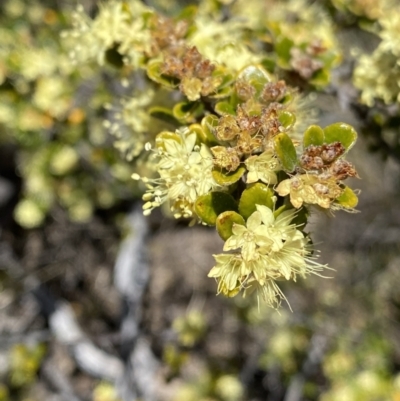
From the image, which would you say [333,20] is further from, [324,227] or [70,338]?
[70,338]

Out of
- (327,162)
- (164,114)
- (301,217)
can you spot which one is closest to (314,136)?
(327,162)

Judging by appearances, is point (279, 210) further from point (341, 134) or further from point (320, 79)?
point (320, 79)

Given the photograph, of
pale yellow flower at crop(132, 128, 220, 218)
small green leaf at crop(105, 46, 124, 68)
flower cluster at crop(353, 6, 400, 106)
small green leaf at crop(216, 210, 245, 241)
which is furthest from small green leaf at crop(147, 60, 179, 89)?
flower cluster at crop(353, 6, 400, 106)

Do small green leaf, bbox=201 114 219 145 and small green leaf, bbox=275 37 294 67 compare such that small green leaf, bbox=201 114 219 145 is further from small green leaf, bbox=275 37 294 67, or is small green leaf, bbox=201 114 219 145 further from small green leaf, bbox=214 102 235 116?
small green leaf, bbox=275 37 294 67

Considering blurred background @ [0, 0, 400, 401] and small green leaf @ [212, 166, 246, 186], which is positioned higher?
small green leaf @ [212, 166, 246, 186]

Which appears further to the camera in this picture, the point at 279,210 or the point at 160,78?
the point at 160,78

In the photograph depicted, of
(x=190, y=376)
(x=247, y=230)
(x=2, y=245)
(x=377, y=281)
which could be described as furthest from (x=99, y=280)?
(x=247, y=230)
